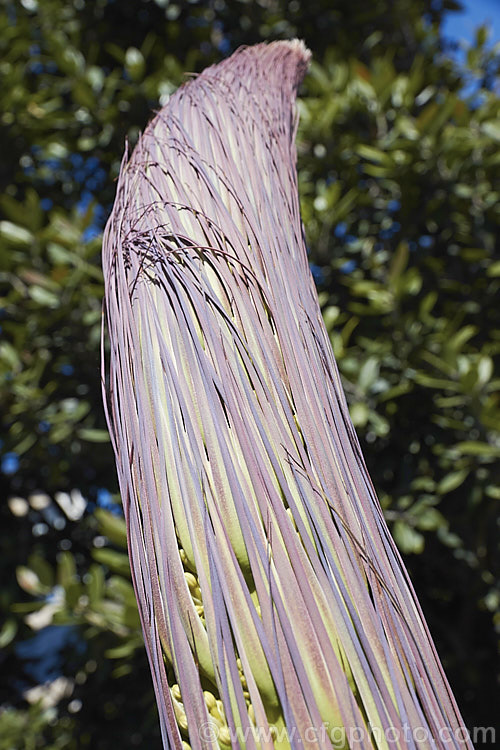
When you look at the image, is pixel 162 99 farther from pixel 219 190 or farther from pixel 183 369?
pixel 183 369

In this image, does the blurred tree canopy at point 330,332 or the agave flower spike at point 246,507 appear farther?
the blurred tree canopy at point 330,332

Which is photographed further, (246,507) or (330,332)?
(330,332)

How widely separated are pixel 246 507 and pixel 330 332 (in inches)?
50.8

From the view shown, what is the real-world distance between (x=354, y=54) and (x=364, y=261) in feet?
3.45

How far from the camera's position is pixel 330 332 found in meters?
1.63

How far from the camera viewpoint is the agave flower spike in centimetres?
33

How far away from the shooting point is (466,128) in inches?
71.1

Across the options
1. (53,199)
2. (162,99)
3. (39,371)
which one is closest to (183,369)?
(39,371)

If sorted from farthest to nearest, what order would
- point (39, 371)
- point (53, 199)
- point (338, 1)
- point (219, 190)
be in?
point (338, 1), point (53, 199), point (39, 371), point (219, 190)

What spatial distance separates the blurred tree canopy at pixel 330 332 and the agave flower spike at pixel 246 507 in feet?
3.42

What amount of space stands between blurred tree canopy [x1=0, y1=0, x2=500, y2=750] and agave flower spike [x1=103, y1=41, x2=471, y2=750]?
1042mm

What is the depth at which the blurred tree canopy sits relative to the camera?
1564mm

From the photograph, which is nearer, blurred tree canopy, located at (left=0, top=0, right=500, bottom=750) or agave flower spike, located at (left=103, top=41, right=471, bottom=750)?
agave flower spike, located at (left=103, top=41, right=471, bottom=750)

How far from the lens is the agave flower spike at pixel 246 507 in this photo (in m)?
0.33
